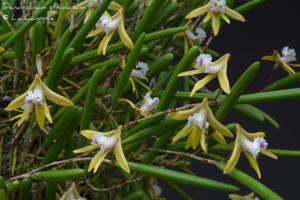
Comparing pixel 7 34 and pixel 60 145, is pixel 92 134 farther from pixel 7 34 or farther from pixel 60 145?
pixel 7 34

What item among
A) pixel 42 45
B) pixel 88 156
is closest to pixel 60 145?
pixel 88 156

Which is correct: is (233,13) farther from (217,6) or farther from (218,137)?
(218,137)

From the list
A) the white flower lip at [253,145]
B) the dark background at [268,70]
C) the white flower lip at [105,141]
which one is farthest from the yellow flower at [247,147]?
the dark background at [268,70]

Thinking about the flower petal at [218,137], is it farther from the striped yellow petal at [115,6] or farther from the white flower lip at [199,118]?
the striped yellow petal at [115,6]

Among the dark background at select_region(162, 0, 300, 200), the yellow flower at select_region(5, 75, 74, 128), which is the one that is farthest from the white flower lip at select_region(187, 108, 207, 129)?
the dark background at select_region(162, 0, 300, 200)

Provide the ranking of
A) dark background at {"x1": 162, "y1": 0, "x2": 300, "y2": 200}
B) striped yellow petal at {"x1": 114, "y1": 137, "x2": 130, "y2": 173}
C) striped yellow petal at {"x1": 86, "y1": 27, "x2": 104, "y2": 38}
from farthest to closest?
dark background at {"x1": 162, "y1": 0, "x2": 300, "y2": 200}, striped yellow petal at {"x1": 86, "y1": 27, "x2": 104, "y2": 38}, striped yellow petal at {"x1": 114, "y1": 137, "x2": 130, "y2": 173}

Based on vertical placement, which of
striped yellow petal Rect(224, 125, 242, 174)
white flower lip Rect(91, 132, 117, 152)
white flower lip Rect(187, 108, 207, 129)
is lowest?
striped yellow petal Rect(224, 125, 242, 174)

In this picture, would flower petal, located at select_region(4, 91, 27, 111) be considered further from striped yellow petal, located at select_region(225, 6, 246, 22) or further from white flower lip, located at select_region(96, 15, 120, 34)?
striped yellow petal, located at select_region(225, 6, 246, 22)
